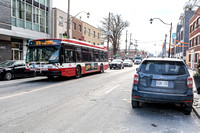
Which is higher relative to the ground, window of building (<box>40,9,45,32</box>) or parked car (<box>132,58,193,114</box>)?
window of building (<box>40,9,45,32</box>)

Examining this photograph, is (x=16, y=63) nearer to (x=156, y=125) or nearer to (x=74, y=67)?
(x=74, y=67)

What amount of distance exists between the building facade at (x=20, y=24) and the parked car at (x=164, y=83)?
1597cm

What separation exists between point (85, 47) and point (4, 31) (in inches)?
352

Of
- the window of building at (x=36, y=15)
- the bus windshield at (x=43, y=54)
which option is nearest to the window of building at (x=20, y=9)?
the window of building at (x=36, y=15)

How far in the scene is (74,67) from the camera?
13305mm

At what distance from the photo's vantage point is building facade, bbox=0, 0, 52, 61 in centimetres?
1852

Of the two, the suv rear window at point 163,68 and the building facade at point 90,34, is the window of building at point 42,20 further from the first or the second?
the suv rear window at point 163,68

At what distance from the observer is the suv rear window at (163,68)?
5.10 metres

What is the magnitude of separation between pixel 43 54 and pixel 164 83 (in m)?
8.64

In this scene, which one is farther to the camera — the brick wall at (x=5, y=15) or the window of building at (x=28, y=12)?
the window of building at (x=28, y=12)

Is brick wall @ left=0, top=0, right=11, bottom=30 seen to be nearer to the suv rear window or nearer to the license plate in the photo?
the suv rear window

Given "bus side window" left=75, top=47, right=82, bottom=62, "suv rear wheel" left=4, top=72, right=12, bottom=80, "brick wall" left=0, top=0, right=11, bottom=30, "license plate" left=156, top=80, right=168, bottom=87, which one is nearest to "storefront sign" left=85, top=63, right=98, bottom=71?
"bus side window" left=75, top=47, right=82, bottom=62

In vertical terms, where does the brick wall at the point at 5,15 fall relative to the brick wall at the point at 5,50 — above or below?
above

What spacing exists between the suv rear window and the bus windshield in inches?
283
